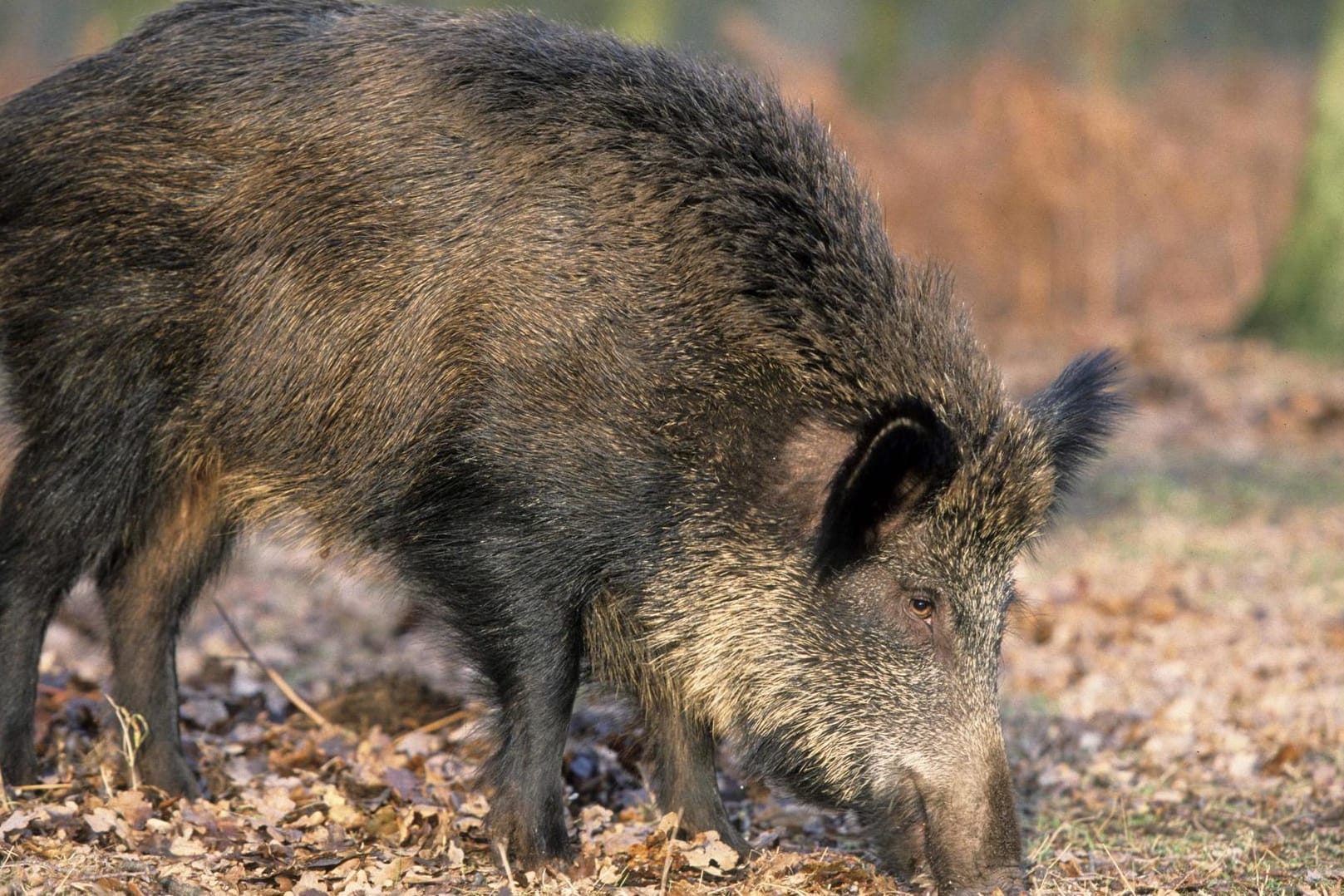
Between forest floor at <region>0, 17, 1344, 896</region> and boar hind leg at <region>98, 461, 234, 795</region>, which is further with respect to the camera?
boar hind leg at <region>98, 461, 234, 795</region>

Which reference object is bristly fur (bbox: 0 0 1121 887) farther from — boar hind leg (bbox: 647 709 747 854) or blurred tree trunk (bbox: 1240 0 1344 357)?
blurred tree trunk (bbox: 1240 0 1344 357)

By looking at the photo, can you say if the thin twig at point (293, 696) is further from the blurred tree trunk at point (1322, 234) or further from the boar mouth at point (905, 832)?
the blurred tree trunk at point (1322, 234)

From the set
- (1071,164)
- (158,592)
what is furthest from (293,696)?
(1071,164)

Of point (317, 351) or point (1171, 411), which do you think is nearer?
point (317, 351)

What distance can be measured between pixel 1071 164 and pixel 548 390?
43.0ft

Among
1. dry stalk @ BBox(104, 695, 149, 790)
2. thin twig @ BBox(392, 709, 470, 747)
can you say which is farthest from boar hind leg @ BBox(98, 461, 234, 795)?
thin twig @ BBox(392, 709, 470, 747)

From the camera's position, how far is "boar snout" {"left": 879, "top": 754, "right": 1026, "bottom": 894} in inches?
149

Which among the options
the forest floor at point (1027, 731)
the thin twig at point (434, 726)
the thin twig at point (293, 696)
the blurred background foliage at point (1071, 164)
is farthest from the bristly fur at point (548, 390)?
the blurred background foliage at point (1071, 164)

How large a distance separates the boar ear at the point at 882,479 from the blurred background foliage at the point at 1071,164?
9.85m

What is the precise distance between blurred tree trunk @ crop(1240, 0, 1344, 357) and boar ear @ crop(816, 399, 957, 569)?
9.86 metres

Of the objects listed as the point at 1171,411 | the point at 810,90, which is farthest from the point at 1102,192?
the point at 1171,411

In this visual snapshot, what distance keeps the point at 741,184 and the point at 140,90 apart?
1.79m

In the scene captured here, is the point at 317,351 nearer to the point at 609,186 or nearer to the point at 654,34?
the point at 609,186

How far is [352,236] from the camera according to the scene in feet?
14.0
